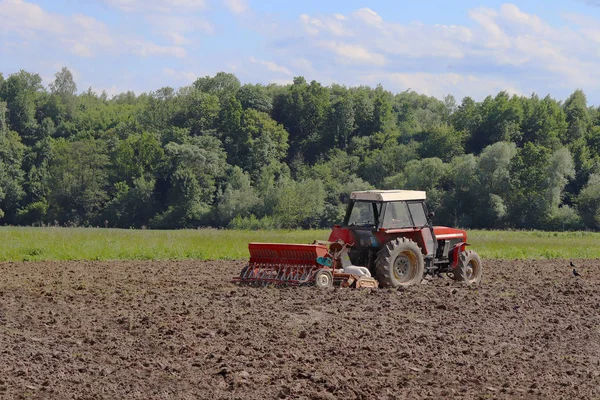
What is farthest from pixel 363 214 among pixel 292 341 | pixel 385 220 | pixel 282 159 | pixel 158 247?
pixel 282 159

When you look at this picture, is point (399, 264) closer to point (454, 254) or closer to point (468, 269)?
point (454, 254)

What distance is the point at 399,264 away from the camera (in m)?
16.3

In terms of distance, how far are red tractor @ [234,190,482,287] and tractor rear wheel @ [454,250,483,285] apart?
344 mm

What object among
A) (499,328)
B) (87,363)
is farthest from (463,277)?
(87,363)

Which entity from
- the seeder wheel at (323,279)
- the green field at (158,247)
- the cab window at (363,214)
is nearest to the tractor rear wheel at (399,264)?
the cab window at (363,214)

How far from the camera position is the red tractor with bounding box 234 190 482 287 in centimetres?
1570

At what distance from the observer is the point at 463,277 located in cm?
1738

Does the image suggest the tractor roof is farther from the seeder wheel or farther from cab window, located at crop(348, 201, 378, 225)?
the seeder wheel

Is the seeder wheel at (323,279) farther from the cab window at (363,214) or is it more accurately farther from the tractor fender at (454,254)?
the tractor fender at (454,254)

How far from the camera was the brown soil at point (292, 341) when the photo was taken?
28.8 ft

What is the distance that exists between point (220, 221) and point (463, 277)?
161 feet

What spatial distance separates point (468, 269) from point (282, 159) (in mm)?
61912

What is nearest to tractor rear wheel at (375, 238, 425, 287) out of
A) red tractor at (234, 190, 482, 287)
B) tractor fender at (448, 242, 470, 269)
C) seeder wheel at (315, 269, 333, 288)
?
red tractor at (234, 190, 482, 287)

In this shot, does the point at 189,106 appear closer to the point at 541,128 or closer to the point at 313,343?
the point at 541,128
